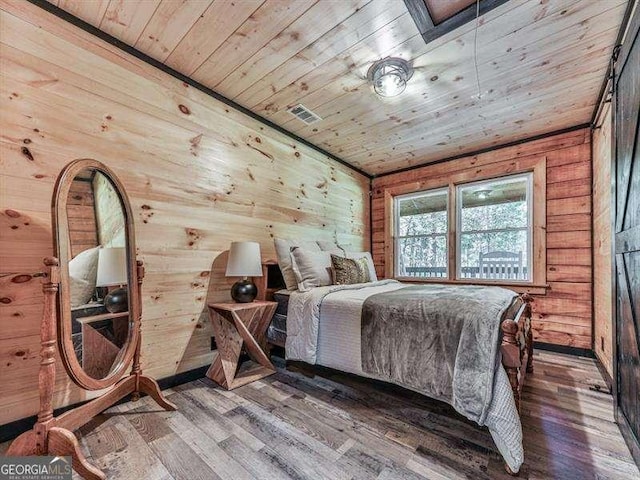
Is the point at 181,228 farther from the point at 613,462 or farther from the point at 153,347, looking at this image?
the point at 613,462

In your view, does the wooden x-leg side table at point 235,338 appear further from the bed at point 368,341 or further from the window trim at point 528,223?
the window trim at point 528,223

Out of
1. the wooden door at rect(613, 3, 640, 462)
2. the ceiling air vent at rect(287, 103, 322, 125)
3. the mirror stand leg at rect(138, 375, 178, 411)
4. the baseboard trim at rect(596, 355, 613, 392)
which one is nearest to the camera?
the wooden door at rect(613, 3, 640, 462)

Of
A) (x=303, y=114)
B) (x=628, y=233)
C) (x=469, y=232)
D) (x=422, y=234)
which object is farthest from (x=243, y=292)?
(x=469, y=232)

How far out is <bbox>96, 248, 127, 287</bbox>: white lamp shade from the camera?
168 cm

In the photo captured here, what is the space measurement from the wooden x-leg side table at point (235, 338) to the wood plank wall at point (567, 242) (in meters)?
3.01

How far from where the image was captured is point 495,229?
11.7 feet

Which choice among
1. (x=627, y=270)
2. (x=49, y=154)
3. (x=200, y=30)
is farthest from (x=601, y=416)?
(x=49, y=154)

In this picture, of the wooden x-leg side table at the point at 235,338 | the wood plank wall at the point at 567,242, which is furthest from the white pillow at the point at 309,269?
the wood plank wall at the point at 567,242

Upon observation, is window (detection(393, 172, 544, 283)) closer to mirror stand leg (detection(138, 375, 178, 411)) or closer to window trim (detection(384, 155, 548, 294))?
window trim (detection(384, 155, 548, 294))

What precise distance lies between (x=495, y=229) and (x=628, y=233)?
2246 millimetres

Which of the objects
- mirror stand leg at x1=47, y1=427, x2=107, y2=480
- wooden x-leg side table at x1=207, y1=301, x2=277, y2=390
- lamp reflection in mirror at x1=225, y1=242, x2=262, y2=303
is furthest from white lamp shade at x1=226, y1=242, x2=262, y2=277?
mirror stand leg at x1=47, y1=427, x2=107, y2=480

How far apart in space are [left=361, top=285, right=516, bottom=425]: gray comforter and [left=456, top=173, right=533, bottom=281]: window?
193 centimetres

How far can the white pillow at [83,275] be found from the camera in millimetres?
1482

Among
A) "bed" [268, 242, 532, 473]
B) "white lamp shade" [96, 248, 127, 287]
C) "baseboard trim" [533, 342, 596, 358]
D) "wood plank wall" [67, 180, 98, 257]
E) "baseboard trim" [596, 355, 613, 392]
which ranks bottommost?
"baseboard trim" [533, 342, 596, 358]
